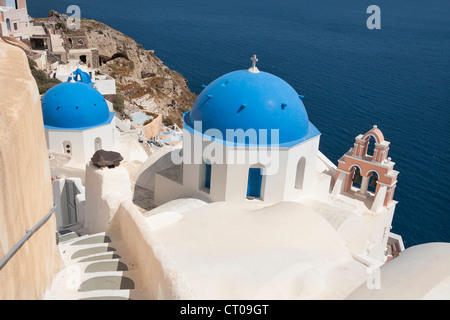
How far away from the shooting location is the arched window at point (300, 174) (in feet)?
41.1

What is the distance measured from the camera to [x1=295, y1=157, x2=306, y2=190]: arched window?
1254 cm

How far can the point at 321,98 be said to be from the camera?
49469mm

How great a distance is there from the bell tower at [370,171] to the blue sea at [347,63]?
1110 cm

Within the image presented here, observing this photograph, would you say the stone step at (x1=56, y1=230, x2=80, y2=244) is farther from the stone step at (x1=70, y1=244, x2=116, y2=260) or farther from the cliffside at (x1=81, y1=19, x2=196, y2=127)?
the cliffside at (x1=81, y1=19, x2=196, y2=127)

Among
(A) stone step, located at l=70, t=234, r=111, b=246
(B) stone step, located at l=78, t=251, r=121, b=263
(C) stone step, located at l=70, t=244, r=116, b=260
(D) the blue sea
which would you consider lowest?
(D) the blue sea

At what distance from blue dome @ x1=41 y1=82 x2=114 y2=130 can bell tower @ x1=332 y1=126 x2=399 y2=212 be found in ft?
33.2

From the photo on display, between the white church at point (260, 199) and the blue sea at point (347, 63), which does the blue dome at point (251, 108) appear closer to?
the white church at point (260, 199)

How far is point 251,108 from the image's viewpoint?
1132 cm

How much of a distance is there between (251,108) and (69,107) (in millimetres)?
Result: 8396

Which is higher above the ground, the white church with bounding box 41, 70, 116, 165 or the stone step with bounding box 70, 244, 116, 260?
the stone step with bounding box 70, 244, 116, 260

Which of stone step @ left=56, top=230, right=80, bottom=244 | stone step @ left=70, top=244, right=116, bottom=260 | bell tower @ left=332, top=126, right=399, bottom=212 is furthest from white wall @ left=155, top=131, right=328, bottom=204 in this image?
stone step @ left=70, top=244, right=116, bottom=260

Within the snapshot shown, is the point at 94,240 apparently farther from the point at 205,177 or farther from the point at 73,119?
the point at 73,119

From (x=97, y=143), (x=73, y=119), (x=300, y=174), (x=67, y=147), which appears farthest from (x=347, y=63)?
(x=300, y=174)
